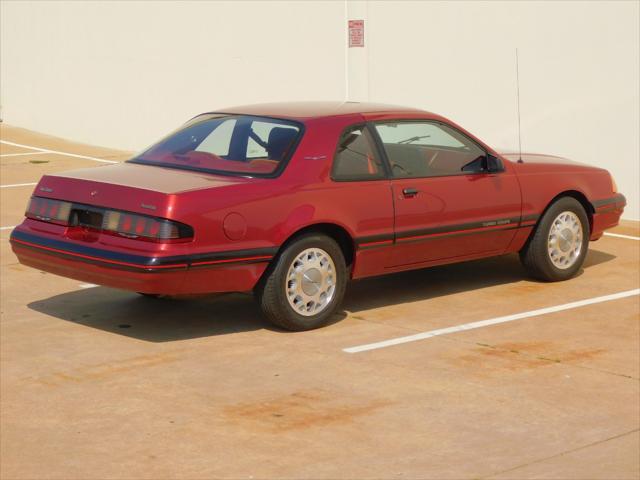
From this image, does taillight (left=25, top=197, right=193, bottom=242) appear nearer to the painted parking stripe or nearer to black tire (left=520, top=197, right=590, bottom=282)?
the painted parking stripe

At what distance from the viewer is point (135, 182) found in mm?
8047

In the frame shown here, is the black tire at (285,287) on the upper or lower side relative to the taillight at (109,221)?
lower

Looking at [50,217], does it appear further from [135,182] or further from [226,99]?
[226,99]

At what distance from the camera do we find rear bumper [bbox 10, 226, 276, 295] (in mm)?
7672

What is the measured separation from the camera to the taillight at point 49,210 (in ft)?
26.8

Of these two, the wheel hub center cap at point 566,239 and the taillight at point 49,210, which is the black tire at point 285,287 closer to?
the taillight at point 49,210

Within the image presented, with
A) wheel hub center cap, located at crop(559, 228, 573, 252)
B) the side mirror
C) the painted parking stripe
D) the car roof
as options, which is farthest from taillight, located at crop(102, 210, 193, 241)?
wheel hub center cap, located at crop(559, 228, 573, 252)

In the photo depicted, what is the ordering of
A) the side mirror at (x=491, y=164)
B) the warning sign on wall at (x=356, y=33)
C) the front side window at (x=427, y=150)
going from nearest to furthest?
the front side window at (x=427, y=150) → the side mirror at (x=491, y=164) → the warning sign on wall at (x=356, y=33)

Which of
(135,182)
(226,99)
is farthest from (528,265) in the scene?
(226,99)

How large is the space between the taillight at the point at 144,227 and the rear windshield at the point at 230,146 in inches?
31.5

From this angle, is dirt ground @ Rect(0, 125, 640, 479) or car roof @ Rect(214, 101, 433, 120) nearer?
dirt ground @ Rect(0, 125, 640, 479)

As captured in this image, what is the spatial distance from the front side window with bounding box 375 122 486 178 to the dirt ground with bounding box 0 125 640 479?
0.99 meters

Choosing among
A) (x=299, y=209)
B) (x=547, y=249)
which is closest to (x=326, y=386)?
(x=299, y=209)

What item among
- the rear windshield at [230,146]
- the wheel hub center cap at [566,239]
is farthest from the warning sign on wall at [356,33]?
the rear windshield at [230,146]
